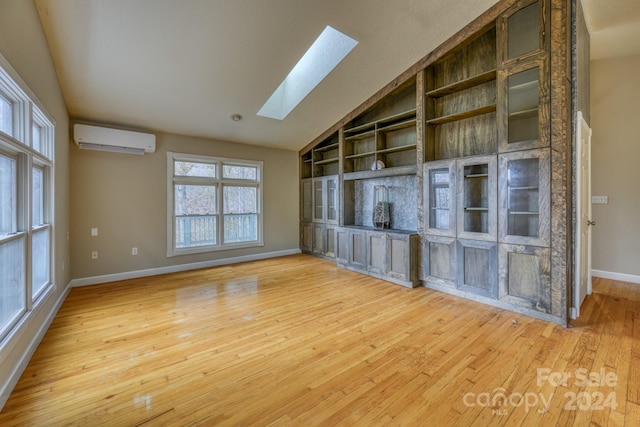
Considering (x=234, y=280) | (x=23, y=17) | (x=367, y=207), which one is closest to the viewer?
(x=23, y=17)

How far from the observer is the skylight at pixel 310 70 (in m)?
3.75

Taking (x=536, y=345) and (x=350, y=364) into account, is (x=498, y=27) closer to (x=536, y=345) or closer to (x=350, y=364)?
(x=536, y=345)

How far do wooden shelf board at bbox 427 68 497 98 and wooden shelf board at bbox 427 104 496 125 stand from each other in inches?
14.9

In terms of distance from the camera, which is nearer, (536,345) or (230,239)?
(536,345)

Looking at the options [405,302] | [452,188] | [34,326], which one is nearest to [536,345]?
[405,302]

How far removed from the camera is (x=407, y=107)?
4.68 metres

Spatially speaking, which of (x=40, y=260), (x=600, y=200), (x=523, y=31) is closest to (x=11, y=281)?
(x=40, y=260)

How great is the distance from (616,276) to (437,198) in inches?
117

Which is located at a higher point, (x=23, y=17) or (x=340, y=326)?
(x=23, y=17)

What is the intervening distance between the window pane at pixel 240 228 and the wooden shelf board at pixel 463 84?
13.4 feet

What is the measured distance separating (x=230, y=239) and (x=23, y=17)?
4126mm

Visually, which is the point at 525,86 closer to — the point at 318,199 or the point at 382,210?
the point at 382,210

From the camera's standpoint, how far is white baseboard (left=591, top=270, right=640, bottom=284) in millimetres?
3967

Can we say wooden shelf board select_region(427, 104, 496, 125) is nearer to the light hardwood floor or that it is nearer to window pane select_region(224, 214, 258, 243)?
the light hardwood floor
